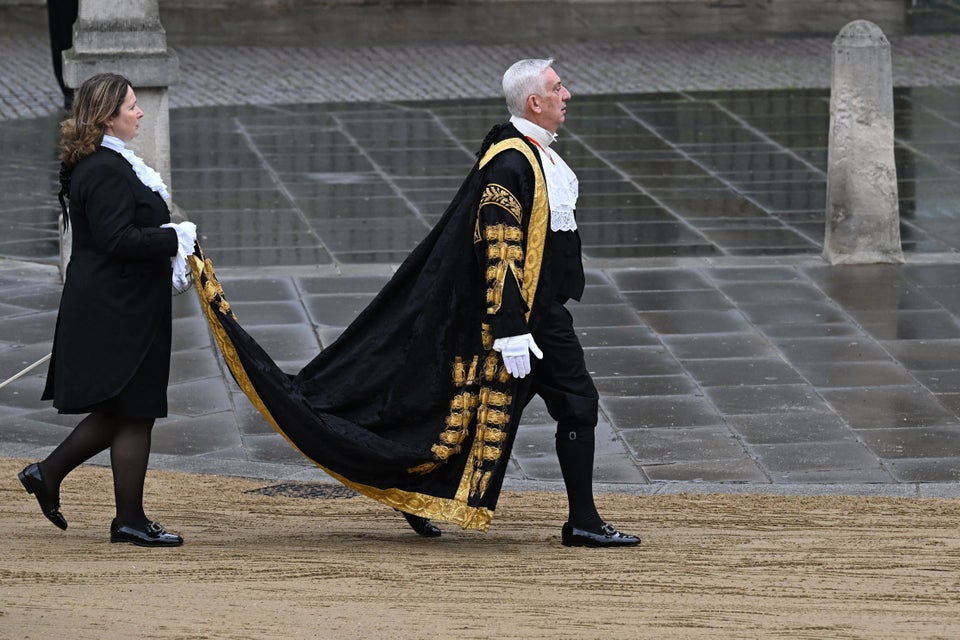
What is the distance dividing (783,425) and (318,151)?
748cm

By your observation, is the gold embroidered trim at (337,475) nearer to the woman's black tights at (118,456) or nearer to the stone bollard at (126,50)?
the woman's black tights at (118,456)

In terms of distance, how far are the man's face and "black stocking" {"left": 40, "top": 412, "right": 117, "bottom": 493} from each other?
1.82m

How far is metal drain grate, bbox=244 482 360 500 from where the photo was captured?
7.26 meters

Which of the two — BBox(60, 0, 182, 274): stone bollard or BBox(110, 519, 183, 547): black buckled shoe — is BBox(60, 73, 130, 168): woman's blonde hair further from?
BBox(60, 0, 182, 274): stone bollard

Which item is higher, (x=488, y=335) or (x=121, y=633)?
(x=488, y=335)

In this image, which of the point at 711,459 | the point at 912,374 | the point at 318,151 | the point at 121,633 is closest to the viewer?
the point at 121,633

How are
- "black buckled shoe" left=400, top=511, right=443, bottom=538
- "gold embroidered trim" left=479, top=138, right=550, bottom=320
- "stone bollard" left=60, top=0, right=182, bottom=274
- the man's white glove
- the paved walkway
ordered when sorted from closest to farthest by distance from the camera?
the man's white glove → "gold embroidered trim" left=479, top=138, right=550, bottom=320 → "black buckled shoe" left=400, top=511, right=443, bottom=538 → the paved walkway → "stone bollard" left=60, top=0, right=182, bottom=274

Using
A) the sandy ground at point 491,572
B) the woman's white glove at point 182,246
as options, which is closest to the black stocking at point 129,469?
the sandy ground at point 491,572

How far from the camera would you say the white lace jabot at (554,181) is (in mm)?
5961

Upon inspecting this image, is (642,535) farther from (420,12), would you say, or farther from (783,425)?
(420,12)

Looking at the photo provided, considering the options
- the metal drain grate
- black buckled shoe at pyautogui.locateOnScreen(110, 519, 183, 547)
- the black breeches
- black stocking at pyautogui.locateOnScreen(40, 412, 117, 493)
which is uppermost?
the black breeches

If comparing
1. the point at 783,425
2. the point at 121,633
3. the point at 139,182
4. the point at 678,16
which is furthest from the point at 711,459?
the point at 678,16

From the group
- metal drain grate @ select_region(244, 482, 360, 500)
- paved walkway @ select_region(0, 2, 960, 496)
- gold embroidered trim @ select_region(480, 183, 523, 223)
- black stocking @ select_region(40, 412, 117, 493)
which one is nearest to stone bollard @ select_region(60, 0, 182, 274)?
paved walkway @ select_region(0, 2, 960, 496)

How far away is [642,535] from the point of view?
6.32 meters
